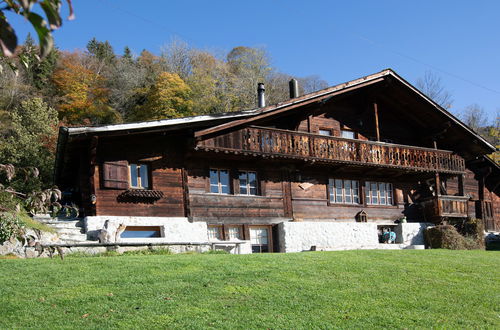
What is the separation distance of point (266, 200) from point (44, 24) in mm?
19083

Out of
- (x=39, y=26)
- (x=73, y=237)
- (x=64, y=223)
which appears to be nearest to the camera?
(x=39, y=26)

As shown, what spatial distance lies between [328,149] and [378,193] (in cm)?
429

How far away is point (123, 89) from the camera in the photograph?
5119 centimetres

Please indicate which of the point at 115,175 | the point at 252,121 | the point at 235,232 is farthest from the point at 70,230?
the point at 252,121

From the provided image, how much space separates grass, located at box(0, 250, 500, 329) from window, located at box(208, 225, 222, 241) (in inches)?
247

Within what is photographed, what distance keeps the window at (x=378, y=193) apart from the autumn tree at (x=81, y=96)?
87.5 ft

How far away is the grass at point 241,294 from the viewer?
7.90 metres

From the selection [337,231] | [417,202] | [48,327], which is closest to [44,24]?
[48,327]

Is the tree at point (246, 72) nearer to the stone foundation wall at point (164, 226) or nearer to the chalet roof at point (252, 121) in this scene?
the chalet roof at point (252, 121)

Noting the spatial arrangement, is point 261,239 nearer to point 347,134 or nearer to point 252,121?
point 252,121

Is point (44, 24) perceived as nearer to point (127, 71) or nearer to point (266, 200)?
point (266, 200)

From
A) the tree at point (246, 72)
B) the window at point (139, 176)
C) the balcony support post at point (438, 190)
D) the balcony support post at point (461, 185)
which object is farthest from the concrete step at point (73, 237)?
the tree at point (246, 72)

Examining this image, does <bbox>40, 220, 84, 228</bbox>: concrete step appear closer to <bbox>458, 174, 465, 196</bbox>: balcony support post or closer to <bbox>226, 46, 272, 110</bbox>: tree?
<bbox>458, 174, 465, 196</bbox>: balcony support post

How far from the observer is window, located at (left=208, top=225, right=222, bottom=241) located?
1969 centimetres
